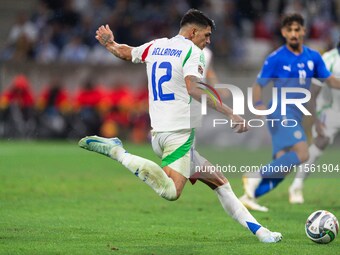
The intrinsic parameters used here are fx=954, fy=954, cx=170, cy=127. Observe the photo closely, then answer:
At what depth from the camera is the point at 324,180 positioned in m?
18.1

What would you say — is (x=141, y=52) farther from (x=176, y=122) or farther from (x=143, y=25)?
(x=143, y=25)

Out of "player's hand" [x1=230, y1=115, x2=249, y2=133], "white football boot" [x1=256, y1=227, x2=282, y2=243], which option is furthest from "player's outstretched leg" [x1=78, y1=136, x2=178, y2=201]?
"white football boot" [x1=256, y1=227, x2=282, y2=243]

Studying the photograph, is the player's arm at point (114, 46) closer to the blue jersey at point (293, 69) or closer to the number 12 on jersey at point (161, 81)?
the number 12 on jersey at point (161, 81)

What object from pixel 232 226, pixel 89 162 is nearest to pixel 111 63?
pixel 89 162

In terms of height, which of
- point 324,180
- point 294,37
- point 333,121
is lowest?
point 324,180

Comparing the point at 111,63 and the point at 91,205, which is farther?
the point at 111,63

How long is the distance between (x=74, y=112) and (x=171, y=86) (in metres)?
18.8

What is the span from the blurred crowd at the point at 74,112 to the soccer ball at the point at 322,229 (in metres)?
17.6

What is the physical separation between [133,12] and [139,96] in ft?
11.6

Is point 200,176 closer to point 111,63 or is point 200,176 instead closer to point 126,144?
point 126,144

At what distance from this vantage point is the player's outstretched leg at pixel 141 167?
365 inches

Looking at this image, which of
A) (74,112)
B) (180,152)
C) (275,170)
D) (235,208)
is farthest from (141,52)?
(74,112)

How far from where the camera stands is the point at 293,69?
42.2ft

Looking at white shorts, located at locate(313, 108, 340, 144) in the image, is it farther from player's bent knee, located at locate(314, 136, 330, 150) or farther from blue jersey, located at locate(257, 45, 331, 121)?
blue jersey, located at locate(257, 45, 331, 121)
